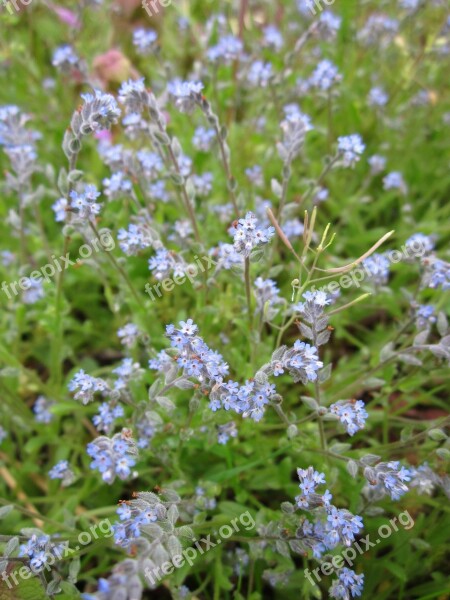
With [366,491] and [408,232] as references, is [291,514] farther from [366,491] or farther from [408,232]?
[408,232]

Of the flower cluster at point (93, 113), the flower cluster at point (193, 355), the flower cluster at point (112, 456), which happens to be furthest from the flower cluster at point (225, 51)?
the flower cluster at point (112, 456)

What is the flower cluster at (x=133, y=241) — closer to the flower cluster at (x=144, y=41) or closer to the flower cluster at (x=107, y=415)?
the flower cluster at (x=107, y=415)

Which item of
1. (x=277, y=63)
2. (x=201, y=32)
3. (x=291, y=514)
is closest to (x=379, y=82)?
(x=277, y=63)

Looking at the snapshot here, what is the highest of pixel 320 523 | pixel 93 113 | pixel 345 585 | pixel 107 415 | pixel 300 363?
pixel 93 113

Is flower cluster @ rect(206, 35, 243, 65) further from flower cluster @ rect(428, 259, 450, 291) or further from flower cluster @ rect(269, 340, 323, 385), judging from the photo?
flower cluster @ rect(269, 340, 323, 385)

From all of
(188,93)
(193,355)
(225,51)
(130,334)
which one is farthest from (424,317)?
(225,51)

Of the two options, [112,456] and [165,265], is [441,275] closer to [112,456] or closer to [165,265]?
[165,265]

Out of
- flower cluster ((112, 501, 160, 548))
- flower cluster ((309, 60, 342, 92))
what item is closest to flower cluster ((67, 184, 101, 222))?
flower cluster ((112, 501, 160, 548))

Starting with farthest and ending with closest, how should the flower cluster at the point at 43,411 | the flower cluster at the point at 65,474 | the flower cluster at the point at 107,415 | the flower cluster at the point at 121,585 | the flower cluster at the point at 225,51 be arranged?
1. the flower cluster at the point at 225,51
2. the flower cluster at the point at 43,411
3. the flower cluster at the point at 65,474
4. the flower cluster at the point at 107,415
5. the flower cluster at the point at 121,585
